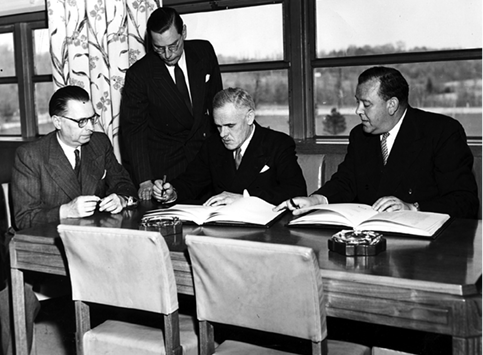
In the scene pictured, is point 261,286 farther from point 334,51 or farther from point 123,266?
point 334,51

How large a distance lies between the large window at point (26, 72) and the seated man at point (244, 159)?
237cm

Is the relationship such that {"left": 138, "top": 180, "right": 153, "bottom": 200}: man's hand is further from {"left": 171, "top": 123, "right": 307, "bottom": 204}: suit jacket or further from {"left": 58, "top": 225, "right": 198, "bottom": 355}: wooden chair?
{"left": 58, "top": 225, "right": 198, "bottom": 355}: wooden chair

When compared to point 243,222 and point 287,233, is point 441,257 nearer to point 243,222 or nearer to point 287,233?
point 287,233

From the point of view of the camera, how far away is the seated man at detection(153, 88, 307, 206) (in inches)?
123

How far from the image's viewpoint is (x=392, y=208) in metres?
2.54

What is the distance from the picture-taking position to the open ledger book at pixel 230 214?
8.25ft

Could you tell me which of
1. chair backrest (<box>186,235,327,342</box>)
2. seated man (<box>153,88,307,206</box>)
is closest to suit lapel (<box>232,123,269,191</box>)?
seated man (<box>153,88,307,206</box>)

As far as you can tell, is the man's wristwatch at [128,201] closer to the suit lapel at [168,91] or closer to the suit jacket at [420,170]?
the suit lapel at [168,91]

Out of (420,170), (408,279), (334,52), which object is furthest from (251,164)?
(408,279)

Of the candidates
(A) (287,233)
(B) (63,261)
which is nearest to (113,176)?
(B) (63,261)

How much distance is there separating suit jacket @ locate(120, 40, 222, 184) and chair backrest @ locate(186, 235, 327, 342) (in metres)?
1.71

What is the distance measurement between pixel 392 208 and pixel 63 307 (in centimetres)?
228

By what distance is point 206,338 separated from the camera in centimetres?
210

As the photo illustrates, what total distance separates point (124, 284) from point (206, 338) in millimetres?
331
